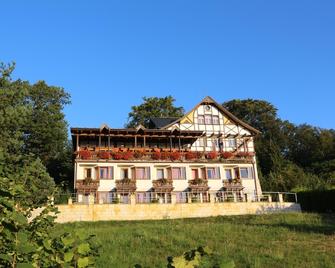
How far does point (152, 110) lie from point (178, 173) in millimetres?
20921

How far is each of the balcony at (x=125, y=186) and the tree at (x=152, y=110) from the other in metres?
21.0

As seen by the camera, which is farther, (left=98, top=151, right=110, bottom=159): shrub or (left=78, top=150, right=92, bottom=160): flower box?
(left=98, top=151, right=110, bottom=159): shrub

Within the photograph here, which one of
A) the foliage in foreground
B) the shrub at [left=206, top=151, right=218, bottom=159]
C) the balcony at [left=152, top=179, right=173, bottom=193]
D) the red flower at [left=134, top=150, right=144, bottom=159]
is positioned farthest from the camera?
the shrub at [left=206, top=151, right=218, bottom=159]

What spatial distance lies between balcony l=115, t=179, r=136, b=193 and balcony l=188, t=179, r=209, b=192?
553 centimetres

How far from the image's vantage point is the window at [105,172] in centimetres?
3938

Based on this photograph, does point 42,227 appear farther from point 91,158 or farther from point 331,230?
point 91,158

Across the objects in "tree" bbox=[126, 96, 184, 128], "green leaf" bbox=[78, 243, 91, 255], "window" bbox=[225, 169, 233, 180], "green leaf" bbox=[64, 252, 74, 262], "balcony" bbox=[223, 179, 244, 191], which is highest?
"tree" bbox=[126, 96, 184, 128]

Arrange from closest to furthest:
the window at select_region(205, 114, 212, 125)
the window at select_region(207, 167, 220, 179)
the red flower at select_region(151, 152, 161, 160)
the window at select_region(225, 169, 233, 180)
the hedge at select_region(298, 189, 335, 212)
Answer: the hedge at select_region(298, 189, 335, 212) → the red flower at select_region(151, 152, 161, 160) → the window at select_region(207, 167, 220, 179) → the window at select_region(225, 169, 233, 180) → the window at select_region(205, 114, 212, 125)

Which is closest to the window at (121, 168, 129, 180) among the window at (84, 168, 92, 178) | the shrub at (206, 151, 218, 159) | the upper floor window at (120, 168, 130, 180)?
the upper floor window at (120, 168, 130, 180)

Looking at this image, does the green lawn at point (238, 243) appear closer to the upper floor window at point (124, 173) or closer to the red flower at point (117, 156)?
the upper floor window at point (124, 173)

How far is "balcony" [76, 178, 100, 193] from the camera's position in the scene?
124 feet

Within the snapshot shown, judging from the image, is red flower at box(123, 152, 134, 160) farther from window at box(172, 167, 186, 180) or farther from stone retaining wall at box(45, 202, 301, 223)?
stone retaining wall at box(45, 202, 301, 223)

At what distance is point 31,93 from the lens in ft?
169

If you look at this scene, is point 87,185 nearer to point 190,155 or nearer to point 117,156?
point 117,156
